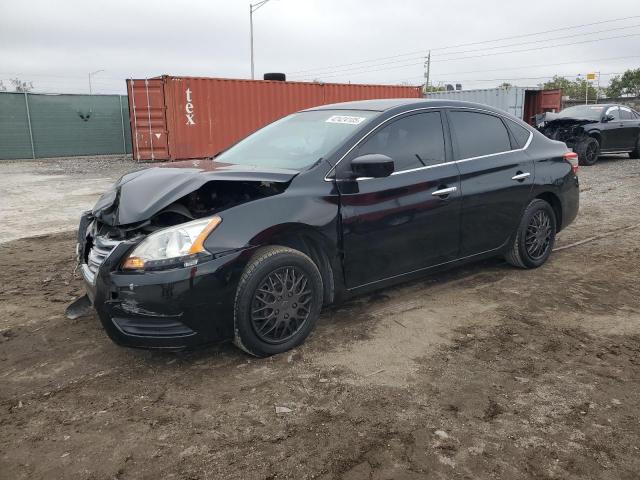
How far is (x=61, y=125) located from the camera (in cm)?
1973

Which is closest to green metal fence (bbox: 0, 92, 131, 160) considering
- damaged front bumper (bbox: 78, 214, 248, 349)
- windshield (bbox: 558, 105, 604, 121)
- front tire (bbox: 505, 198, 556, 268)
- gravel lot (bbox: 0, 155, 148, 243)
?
gravel lot (bbox: 0, 155, 148, 243)

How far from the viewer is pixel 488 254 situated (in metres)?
4.66

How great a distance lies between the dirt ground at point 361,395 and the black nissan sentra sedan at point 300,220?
0.30 m

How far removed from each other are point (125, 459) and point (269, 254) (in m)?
1.34

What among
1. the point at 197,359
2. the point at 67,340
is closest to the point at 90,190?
the point at 67,340

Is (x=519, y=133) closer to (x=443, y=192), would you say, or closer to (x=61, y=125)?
(x=443, y=192)

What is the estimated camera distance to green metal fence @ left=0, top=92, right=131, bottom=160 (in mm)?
18719

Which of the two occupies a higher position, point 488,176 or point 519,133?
point 519,133

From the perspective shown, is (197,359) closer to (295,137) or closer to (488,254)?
(295,137)

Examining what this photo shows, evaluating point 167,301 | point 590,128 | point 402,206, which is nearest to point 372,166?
point 402,206

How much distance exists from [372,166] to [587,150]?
1245cm

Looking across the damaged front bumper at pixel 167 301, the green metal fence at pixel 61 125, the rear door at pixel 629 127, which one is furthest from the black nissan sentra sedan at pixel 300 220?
the green metal fence at pixel 61 125

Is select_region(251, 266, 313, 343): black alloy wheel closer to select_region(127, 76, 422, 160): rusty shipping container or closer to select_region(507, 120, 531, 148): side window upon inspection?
select_region(507, 120, 531, 148): side window

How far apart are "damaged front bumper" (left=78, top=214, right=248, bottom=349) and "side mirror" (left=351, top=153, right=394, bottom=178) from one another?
3.13 ft
